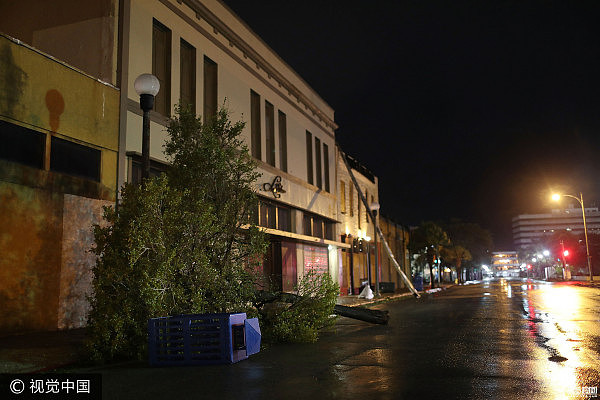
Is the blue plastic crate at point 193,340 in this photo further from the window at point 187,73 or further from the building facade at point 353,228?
the building facade at point 353,228

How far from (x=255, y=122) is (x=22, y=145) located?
13.6 meters

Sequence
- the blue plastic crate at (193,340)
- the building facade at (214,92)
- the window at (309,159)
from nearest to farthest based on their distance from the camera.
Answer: the blue plastic crate at (193,340) < the building facade at (214,92) < the window at (309,159)

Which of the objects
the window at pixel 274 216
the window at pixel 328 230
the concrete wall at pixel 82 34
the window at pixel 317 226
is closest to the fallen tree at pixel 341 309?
the concrete wall at pixel 82 34

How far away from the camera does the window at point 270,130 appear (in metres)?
25.8

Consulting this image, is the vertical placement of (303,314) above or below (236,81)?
below

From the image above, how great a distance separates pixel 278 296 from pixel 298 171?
17108 millimetres

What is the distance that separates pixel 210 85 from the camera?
21.4 m

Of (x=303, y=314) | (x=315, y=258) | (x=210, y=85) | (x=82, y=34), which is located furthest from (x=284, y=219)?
(x=303, y=314)

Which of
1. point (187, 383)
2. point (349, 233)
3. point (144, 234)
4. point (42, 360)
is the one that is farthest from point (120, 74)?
point (349, 233)

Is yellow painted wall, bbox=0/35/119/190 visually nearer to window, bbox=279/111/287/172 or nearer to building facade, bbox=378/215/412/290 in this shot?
window, bbox=279/111/287/172

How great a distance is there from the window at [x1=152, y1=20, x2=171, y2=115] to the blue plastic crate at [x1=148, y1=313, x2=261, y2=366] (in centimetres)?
1078

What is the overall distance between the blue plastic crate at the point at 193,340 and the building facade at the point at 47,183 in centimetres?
502

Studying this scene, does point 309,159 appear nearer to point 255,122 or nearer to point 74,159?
point 255,122

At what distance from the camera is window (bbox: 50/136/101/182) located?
13.3m
